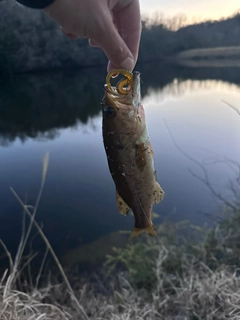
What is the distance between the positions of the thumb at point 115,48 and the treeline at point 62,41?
30.0 metres

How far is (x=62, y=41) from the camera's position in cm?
3391

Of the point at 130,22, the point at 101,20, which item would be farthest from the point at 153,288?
the point at 101,20

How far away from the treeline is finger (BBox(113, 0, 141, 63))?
29.7m

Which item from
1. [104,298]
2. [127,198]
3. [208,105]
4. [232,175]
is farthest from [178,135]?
[127,198]

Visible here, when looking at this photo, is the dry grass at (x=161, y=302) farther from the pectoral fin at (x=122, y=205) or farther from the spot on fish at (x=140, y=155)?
the spot on fish at (x=140, y=155)

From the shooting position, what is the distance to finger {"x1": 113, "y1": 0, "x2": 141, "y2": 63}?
1872mm

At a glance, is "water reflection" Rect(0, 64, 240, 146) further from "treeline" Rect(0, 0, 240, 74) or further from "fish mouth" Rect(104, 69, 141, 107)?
"fish mouth" Rect(104, 69, 141, 107)

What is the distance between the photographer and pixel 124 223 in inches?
314

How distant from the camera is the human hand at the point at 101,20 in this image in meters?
1.55

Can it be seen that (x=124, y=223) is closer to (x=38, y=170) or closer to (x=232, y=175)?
(x=232, y=175)

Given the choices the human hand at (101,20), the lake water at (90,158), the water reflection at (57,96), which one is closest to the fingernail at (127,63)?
the human hand at (101,20)

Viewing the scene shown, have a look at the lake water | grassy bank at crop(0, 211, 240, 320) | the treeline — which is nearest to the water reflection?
the lake water

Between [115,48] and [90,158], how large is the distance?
1038cm

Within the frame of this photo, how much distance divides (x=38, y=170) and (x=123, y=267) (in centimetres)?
606
